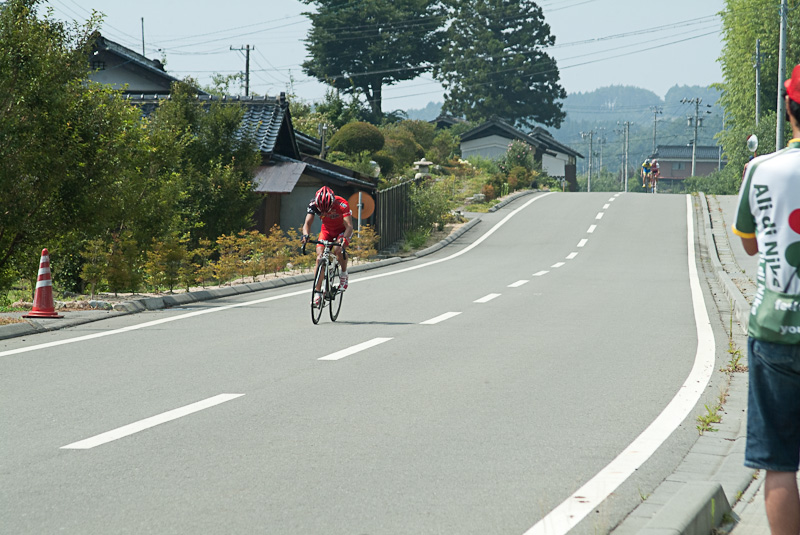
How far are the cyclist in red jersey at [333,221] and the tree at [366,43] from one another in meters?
59.7

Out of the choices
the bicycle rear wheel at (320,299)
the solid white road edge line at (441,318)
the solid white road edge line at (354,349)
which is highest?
the bicycle rear wheel at (320,299)

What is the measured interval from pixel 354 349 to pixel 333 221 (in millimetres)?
3345

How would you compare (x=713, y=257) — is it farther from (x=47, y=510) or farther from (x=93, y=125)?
(x=47, y=510)

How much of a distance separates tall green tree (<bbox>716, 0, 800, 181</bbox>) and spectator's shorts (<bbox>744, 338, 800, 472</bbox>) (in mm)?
57316

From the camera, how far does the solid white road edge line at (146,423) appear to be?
17.5 ft

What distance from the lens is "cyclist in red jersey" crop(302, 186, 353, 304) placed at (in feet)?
39.0

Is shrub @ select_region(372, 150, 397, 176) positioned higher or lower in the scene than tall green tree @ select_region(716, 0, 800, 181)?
lower

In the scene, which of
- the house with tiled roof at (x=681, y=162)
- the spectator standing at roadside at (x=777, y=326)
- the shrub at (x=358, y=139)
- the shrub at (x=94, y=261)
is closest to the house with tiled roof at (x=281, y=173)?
the shrub at (x=358, y=139)

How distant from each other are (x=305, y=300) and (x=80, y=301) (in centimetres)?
340

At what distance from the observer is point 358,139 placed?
152 ft

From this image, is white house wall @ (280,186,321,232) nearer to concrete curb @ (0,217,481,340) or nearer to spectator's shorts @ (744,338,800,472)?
concrete curb @ (0,217,481,340)

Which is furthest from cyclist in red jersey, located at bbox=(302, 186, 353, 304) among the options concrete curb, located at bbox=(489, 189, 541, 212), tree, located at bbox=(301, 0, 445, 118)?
tree, located at bbox=(301, 0, 445, 118)

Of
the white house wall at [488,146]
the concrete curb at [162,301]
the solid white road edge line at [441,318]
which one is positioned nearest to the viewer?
the concrete curb at [162,301]

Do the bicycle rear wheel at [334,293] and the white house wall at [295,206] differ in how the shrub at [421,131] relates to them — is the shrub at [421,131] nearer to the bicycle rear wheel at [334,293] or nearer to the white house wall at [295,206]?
the white house wall at [295,206]
